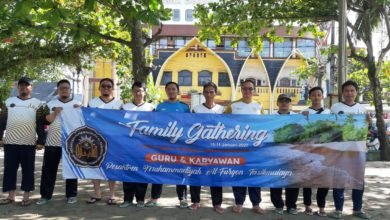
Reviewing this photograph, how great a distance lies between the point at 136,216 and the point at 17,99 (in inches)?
97.5

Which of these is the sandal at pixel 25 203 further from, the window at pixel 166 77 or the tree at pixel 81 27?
the window at pixel 166 77

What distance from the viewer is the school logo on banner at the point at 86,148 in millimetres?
7293

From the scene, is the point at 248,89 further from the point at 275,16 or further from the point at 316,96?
the point at 275,16

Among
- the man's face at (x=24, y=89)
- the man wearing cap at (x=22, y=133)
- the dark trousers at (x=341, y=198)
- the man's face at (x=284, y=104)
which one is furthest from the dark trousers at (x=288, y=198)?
the man's face at (x=24, y=89)

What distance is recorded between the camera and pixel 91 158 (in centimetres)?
730

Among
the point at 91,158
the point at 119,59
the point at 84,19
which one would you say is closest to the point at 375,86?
the point at 119,59

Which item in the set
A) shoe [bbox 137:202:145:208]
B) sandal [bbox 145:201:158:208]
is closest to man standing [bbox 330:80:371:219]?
sandal [bbox 145:201:158:208]

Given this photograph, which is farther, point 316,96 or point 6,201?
point 6,201

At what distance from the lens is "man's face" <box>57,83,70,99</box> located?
725cm

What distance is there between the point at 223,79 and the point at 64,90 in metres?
36.7

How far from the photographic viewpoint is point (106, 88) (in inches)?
287

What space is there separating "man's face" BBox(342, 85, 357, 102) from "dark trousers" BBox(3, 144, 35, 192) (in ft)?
15.3

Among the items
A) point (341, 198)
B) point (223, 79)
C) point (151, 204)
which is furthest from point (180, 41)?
point (341, 198)

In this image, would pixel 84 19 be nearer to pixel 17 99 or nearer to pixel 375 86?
pixel 17 99
